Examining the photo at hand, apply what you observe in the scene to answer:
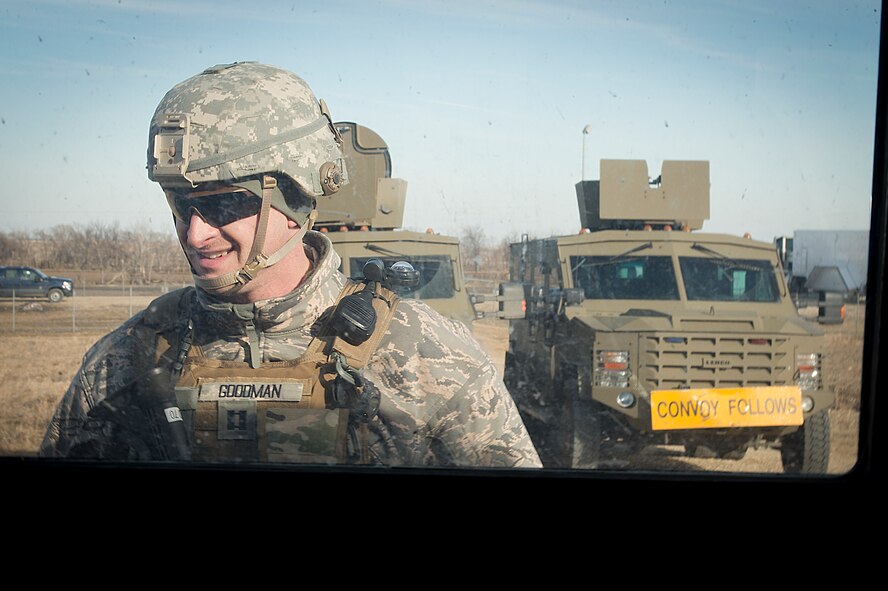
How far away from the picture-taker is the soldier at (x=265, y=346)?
204 centimetres

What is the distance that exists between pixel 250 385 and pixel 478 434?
57cm

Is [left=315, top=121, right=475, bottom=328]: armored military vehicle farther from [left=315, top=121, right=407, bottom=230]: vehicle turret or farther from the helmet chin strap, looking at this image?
the helmet chin strap

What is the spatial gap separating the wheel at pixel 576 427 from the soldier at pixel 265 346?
119 mm

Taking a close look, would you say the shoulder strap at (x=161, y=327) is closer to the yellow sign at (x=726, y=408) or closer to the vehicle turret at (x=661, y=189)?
the vehicle turret at (x=661, y=189)

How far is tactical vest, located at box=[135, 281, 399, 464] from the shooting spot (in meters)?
2.00

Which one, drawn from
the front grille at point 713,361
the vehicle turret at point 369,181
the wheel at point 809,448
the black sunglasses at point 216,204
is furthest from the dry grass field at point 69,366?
the front grille at point 713,361

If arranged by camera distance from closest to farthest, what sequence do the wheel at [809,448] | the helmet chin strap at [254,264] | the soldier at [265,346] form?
the wheel at [809,448], the soldier at [265,346], the helmet chin strap at [254,264]

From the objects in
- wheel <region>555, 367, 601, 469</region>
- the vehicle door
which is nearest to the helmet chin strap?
the vehicle door

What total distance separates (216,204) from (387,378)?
1.98 feet

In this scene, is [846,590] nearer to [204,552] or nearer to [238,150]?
[204,552]

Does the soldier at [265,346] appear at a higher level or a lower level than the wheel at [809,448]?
higher

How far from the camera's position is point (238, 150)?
7.12 feet

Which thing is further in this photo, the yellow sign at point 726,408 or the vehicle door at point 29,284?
the yellow sign at point 726,408

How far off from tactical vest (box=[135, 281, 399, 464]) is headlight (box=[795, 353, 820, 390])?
1.17 m
